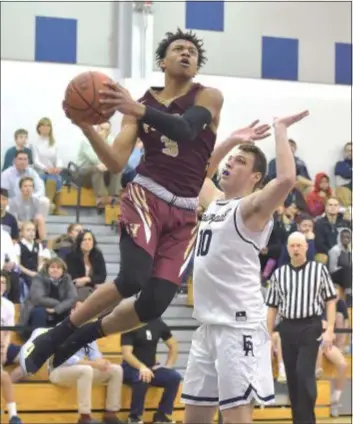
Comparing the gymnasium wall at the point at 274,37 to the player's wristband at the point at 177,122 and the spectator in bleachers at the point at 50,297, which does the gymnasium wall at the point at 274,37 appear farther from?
the player's wristband at the point at 177,122

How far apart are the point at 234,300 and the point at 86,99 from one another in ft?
4.80

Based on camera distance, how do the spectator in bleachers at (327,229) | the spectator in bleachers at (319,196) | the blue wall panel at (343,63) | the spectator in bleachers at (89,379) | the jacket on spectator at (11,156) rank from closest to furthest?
the spectator in bleachers at (89,379) → the spectator in bleachers at (327,229) → the jacket on spectator at (11,156) → the spectator in bleachers at (319,196) → the blue wall panel at (343,63)

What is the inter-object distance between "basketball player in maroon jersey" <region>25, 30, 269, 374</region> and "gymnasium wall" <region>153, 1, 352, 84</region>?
1104 centimetres

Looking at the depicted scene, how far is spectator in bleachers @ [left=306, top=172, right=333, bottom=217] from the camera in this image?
548 inches

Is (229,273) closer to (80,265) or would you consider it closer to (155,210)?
(155,210)

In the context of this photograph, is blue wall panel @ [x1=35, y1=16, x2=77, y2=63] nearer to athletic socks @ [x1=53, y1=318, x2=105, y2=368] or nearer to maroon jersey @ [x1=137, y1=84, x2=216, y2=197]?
maroon jersey @ [x1=137, y1=84, x2=216, y2=197]

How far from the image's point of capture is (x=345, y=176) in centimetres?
1560

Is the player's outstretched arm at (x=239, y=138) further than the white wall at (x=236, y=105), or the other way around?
the white wall at (x=236, y=105)

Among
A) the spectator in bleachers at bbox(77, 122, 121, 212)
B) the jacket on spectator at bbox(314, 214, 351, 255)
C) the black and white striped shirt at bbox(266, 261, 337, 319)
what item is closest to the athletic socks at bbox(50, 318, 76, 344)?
the black and white striped shirt at bbox(266, 261, 337, 319)

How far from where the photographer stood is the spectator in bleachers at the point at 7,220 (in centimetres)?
1084

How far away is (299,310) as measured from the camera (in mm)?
8102

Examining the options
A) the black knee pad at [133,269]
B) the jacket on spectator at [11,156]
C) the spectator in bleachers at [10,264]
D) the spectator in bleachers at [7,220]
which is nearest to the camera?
the black knee pad at [133,269]

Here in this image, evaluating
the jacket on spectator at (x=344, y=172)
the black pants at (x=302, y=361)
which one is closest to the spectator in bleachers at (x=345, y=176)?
the jacket on spectator at (x=344, y=172)

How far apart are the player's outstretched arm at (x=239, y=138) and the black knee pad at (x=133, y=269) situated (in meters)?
0.90
